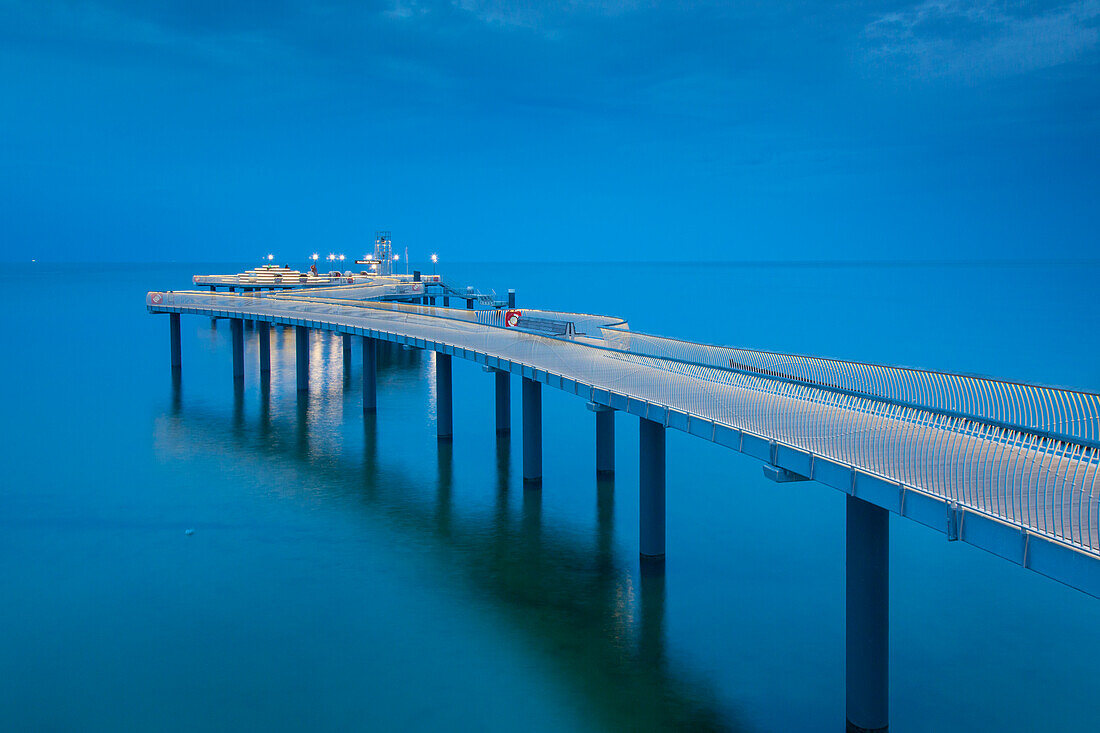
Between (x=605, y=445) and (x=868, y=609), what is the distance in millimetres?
12657

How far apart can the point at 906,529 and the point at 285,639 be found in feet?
41.3

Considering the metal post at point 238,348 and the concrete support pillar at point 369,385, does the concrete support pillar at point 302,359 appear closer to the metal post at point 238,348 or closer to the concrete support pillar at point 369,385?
the metal post at point 238,348

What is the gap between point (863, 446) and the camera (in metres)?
11.8

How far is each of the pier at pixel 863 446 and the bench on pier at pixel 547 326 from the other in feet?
5.71

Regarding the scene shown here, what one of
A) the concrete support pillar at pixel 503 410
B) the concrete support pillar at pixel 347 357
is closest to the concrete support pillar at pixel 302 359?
the concrete support pillar at pixel 347 357

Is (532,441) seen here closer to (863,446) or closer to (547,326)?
(547,326)

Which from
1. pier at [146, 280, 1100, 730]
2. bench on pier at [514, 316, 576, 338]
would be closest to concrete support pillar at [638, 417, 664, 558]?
pier at [146, 280, 1100, 730]

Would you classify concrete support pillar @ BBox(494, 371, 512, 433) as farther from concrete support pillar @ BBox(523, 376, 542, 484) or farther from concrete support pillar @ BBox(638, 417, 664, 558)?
concrete support pillar @ BBox(638, 417, 664, 558)

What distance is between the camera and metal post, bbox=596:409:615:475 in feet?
75.5

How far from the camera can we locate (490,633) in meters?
14.9

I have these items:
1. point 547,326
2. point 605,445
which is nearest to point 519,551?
point 605,445

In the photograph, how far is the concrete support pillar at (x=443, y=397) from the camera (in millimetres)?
27172

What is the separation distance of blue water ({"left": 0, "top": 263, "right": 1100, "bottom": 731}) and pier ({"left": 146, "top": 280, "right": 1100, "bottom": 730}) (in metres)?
1.74

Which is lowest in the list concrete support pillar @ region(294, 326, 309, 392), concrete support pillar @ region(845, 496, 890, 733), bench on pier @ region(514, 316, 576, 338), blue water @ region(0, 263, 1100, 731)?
blue water @ region(0, 263, 1100, 731)
